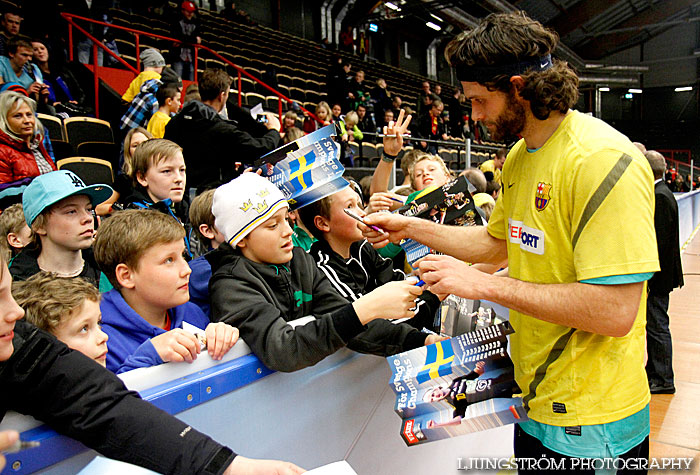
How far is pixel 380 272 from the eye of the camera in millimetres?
2016

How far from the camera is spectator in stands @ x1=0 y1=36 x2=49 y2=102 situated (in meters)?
4.39

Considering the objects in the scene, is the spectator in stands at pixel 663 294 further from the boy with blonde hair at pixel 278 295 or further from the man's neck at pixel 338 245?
the boy with blonde hair at pixel 278 295

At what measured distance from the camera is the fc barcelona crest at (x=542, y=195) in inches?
43.9

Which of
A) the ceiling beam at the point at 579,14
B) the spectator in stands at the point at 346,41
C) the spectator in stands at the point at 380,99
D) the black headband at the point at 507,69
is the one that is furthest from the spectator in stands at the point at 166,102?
the ceiling beam at the point at 579,14

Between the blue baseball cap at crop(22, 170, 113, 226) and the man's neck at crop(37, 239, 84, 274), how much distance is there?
4.2 inches

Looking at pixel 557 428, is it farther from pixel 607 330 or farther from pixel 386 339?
pixel 386 339

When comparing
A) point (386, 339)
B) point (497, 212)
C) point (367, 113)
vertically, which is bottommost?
point (386, 339)

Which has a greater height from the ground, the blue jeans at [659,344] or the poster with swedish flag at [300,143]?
the poster with swedish flag at [300,143]

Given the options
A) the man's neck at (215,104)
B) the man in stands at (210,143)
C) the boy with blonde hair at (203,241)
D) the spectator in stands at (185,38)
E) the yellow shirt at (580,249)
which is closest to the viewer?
the yellow shirt at (580,249)

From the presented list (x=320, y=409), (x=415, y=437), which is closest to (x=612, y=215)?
(x=415, y=437)

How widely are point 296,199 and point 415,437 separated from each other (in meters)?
0.81

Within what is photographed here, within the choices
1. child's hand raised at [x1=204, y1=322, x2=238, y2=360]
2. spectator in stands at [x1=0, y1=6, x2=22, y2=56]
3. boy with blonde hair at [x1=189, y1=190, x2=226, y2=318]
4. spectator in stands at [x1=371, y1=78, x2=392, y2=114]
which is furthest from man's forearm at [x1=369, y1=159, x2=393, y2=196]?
spectator in stands at [x1=371, y1=78, x2=392, y2=114]

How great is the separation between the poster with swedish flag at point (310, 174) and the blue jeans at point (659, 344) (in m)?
2.82

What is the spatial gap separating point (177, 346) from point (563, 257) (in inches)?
35.0
